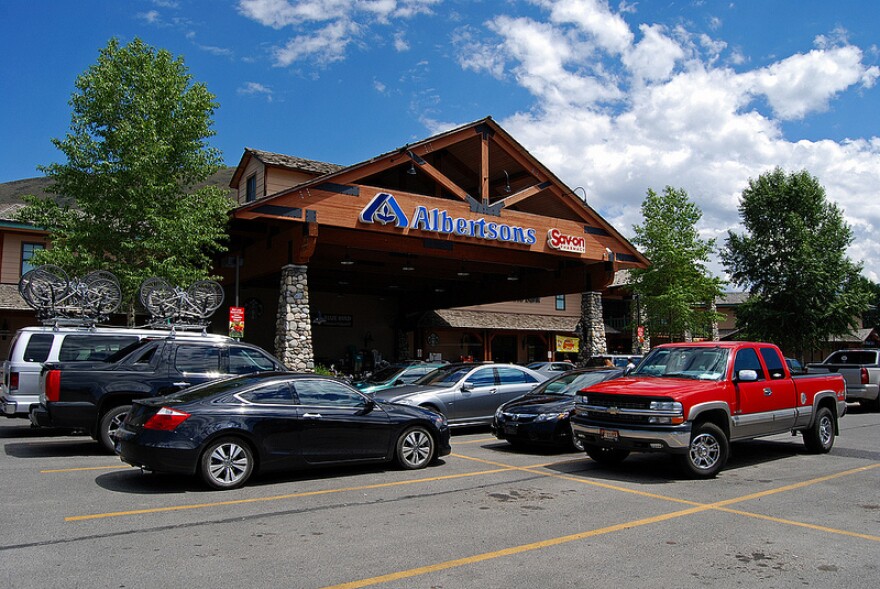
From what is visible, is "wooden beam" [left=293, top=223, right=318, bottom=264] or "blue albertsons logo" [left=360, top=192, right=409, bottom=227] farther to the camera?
"blue albertsons logo" [left=360, top=192, right=409, bottom=227]

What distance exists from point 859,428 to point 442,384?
32.1ft

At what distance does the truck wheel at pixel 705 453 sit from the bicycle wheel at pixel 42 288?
38.9 ft

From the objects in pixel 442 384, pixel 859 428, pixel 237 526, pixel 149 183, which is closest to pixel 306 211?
pixel 149 183

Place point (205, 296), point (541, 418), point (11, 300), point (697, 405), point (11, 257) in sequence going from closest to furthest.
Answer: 1. point (697, 405)
2. point (541, 418)
3. point (205, 296)
4. point (11, 300)
5. point (11, 257)

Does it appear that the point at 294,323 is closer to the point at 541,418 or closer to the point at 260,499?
the point at 541,418

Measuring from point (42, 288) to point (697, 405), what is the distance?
12.4 meters

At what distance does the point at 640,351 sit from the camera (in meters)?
30.8

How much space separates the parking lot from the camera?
5.12 meters

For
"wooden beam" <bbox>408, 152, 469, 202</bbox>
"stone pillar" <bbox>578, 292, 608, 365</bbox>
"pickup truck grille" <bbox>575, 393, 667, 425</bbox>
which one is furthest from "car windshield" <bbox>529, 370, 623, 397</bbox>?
"stone pillar" <bbox>578, 292, 608, 365</bbox>

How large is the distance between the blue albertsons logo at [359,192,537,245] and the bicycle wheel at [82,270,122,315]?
6895mm

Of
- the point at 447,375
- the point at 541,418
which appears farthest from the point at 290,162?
the point at 541,418

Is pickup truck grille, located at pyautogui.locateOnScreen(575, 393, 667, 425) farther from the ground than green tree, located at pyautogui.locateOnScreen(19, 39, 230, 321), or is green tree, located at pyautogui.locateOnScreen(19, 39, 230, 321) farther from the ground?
green tree, located at pyautogui.locateOnScreen(19, 39, 230, 321)

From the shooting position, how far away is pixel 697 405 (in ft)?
29.0

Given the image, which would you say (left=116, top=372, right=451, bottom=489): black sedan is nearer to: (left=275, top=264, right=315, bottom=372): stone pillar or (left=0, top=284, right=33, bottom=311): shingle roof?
(left=275, top=264, right=315, bottom=372): stone pillar
